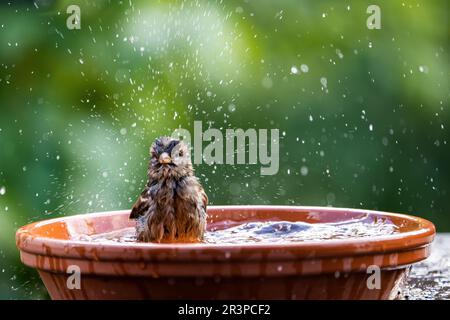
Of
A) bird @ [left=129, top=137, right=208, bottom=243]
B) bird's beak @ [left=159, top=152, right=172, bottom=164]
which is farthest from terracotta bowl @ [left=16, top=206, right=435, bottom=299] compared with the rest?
bird's beak @ [left=159, top=152, right=172, bottom=164]

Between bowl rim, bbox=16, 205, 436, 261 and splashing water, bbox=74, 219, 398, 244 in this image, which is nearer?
bowl rim, bbox=16, 205, 436, 261

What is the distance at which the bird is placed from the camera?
9.04ft

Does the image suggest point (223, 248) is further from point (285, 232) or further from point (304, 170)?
point (304, 170)

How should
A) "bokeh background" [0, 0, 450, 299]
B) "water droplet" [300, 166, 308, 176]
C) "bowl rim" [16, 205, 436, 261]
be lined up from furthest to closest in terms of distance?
"water droplet" [300, 166, 308, 176] < "bokeh background" [0, 0, 450, 299] < "bowl rim" [16, 205, 436, 261]

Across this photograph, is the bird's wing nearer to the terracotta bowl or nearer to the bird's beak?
the bird's beak

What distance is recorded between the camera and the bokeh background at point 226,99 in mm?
4492

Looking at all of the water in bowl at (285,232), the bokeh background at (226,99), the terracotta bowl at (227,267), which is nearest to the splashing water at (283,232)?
the water in bowl at (285,232)

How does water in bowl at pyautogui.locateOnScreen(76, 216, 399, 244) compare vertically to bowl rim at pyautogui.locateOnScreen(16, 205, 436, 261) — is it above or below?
below

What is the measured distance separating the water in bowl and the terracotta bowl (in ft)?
1.50

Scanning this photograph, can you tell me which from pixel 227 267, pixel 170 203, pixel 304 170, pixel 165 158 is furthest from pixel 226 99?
pixel 227 267

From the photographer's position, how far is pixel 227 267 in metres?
1.89

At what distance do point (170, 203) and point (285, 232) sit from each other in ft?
1.34

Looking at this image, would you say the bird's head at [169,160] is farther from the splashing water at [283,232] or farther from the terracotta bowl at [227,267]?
the terracotta bowl at [227,267]
